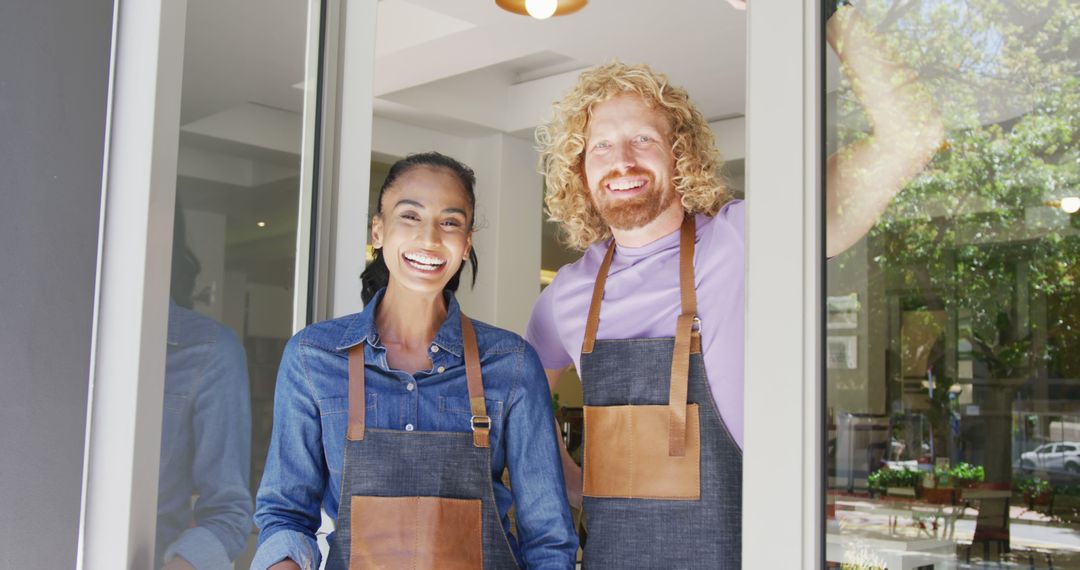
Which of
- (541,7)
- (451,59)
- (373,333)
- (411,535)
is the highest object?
(451,59)

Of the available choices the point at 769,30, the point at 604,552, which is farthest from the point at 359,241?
the point at 769,30

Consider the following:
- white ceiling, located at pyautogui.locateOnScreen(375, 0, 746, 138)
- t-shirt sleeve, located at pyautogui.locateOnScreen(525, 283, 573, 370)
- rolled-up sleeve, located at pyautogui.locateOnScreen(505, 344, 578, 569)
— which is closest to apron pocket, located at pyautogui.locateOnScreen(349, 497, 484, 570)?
rolled-up sleeve, located at pyautogui.locateOnScreen(505, 344, 578, 569)

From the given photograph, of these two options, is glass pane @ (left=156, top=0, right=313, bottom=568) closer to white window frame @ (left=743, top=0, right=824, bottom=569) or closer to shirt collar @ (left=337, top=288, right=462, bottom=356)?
shirt collar @ (left=337, top=288, right=462, bottom=356)

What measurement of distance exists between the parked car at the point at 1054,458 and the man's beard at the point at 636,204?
0.83 m

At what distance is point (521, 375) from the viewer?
6.04 ft

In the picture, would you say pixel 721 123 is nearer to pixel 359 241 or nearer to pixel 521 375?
pixel 359 241

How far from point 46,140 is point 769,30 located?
55.9 inches

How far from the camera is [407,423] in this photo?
5.90ft

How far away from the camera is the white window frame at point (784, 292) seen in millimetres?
1369

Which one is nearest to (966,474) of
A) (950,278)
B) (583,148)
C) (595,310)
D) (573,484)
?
(950,278)

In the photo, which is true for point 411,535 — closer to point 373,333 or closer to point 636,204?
point 373,333

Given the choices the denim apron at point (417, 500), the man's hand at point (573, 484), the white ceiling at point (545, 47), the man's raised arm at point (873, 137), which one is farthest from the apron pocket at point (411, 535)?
the white ceiling at point (545, 47)

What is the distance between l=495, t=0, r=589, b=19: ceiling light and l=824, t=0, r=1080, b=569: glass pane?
233 centimetres

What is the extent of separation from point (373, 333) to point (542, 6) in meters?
2.12
